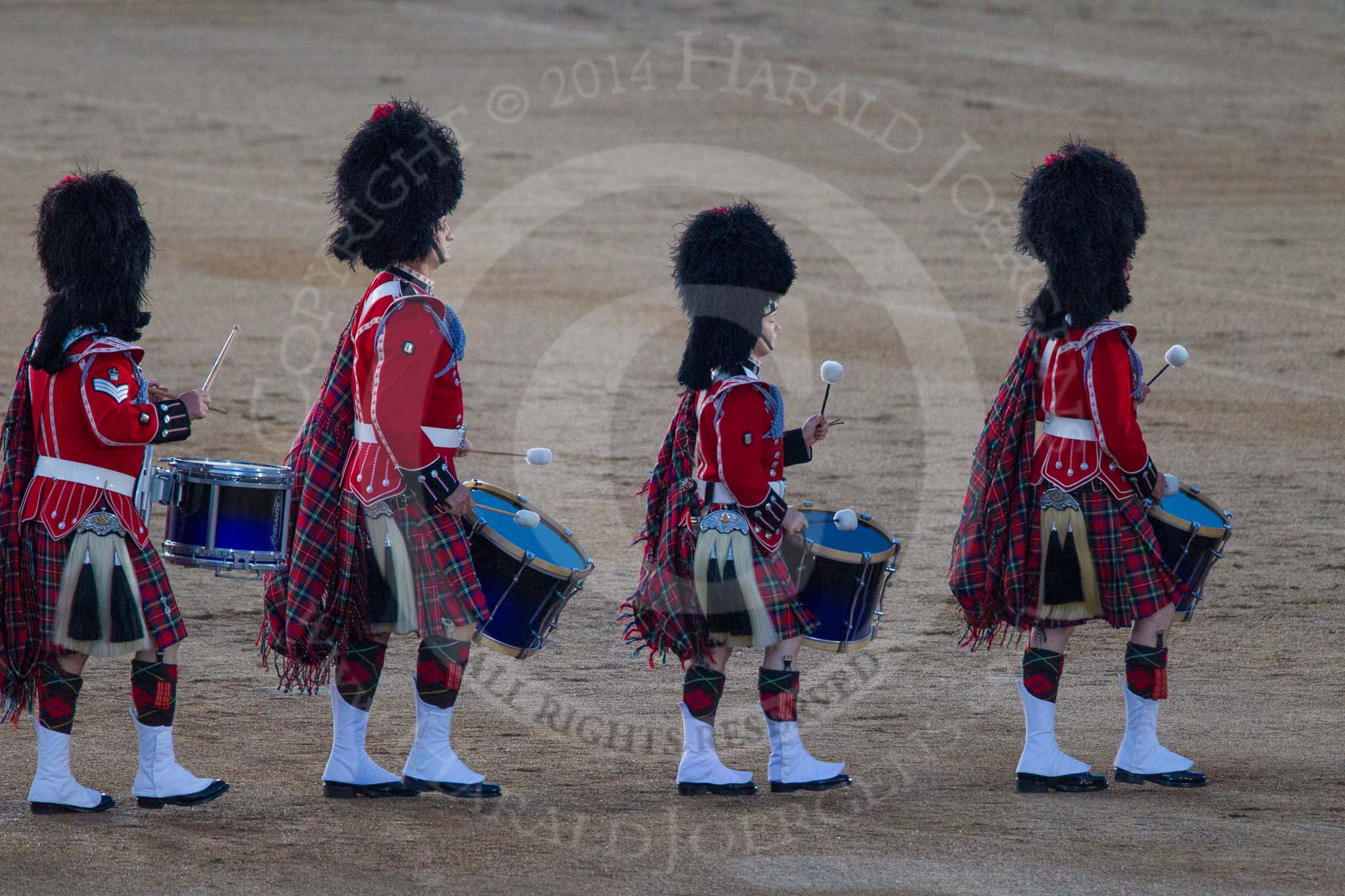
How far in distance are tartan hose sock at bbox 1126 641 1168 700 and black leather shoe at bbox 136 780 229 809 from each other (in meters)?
2.57

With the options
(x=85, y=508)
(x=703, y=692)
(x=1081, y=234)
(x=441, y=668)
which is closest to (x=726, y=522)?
(x=703, y=692)

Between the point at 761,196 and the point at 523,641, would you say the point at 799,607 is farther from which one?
the point at 761,196

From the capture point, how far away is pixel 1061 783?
4934mm

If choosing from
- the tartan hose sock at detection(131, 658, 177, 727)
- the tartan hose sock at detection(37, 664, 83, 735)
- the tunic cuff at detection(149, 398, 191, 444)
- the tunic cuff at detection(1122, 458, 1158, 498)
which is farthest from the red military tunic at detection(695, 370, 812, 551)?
the tartan hose sock at detection(37, 664, 83, 735)

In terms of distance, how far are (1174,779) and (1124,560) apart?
2.14 feet

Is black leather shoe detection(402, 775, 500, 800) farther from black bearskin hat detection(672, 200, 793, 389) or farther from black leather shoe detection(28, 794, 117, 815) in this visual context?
black bearskin hat detection(672, 200, 793, 389)

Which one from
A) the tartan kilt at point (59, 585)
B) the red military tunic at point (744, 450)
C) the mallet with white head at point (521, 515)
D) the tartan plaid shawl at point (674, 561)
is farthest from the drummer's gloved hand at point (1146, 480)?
the tartan kilt at point (59, 585)

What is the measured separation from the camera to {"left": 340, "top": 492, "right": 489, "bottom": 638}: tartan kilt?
470 centimetres

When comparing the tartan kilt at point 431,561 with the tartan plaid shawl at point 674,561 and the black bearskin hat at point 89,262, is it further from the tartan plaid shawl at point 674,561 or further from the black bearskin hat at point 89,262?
the black bearskin hat at point 89,262

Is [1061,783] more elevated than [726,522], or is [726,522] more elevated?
[726,522]

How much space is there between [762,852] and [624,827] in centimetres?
42

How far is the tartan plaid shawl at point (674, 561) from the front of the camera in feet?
15.9

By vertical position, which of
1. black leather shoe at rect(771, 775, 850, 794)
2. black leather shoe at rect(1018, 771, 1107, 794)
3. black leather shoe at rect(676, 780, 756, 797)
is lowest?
black leather shoe at rect(676, 780, 756, 797)

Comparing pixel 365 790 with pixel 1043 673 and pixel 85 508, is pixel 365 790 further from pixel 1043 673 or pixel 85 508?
pixel 1043 673
